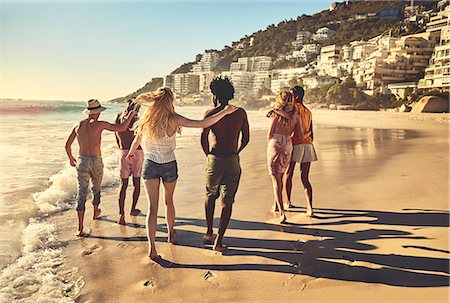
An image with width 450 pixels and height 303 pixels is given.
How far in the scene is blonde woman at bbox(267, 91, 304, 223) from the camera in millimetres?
4812

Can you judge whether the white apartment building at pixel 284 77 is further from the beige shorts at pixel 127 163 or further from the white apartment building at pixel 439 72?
the beige shorts at pixel 127 163

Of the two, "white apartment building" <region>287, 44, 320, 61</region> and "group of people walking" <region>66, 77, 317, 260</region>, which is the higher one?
"white apartment building" <region>287, 44, 320, 61</region>

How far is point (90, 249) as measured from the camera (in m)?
4.01

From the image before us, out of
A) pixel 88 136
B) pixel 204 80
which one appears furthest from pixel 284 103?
pixel 204 80

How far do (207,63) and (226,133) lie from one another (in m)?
168

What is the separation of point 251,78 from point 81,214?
117 m

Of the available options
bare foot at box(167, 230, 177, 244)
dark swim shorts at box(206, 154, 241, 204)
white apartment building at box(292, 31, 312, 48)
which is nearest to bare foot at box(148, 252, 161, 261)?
bare foot at box(167, 230, 177, 244)

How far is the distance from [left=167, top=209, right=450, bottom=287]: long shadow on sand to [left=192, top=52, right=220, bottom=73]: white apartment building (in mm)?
161733

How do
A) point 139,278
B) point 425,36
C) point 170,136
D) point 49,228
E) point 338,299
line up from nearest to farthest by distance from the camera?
point 338,299
point 139,278
point 170,136
point 49,228
point 425,36

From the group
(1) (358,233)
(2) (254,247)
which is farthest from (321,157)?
(2) (254,247)

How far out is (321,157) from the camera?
9.82 metres

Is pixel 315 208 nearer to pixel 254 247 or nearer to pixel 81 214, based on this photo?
pixel 254 247

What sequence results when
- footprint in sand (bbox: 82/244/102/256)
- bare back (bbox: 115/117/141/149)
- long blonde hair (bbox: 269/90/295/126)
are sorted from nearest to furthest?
footprint in sand (bbox: 82/244/102/256), long blonde hair (bbox: 269/90/295/126), bare back (bbox: 115/117/141/149)

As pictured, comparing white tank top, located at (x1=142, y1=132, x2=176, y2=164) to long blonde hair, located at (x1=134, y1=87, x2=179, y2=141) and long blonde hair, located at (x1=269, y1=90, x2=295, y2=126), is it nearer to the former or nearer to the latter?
long blonde hair, located at (x1=134, y1=87, x2=179, y2=141)
